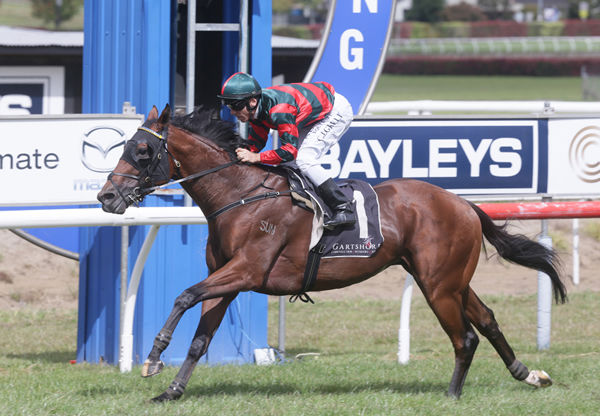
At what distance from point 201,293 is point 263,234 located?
470 millimetres

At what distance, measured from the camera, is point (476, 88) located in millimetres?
37938

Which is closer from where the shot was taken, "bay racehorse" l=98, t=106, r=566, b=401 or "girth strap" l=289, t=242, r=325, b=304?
"bay racehorse" l=98, t=106, r=566, b=401

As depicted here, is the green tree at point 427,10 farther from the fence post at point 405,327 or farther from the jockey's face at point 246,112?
the jockey's face at point 246,112

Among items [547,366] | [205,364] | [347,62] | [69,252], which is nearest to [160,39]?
[347,62]

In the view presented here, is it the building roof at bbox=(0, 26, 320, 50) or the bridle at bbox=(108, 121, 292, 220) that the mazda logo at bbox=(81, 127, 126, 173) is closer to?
the bridle at bbox=(108, 121, 292, 220)

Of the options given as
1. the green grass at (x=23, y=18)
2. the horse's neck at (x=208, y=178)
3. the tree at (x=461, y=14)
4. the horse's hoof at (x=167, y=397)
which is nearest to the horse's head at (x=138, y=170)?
the horse's neck at (x=208, y=178)

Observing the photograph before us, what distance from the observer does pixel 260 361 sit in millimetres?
6285

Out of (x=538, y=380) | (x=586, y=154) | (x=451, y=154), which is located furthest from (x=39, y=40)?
(x=538, y=380)

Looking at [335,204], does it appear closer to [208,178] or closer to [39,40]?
[208,178]

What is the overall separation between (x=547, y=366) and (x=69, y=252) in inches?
130

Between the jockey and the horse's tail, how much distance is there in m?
0.94

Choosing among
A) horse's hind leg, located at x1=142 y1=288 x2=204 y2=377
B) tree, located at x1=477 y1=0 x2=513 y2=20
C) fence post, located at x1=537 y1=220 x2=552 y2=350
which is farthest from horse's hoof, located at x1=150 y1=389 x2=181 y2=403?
tree, located at x1=477 y1=0 x2=513 y2=20

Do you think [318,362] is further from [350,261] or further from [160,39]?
[160,39]

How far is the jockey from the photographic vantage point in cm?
497
